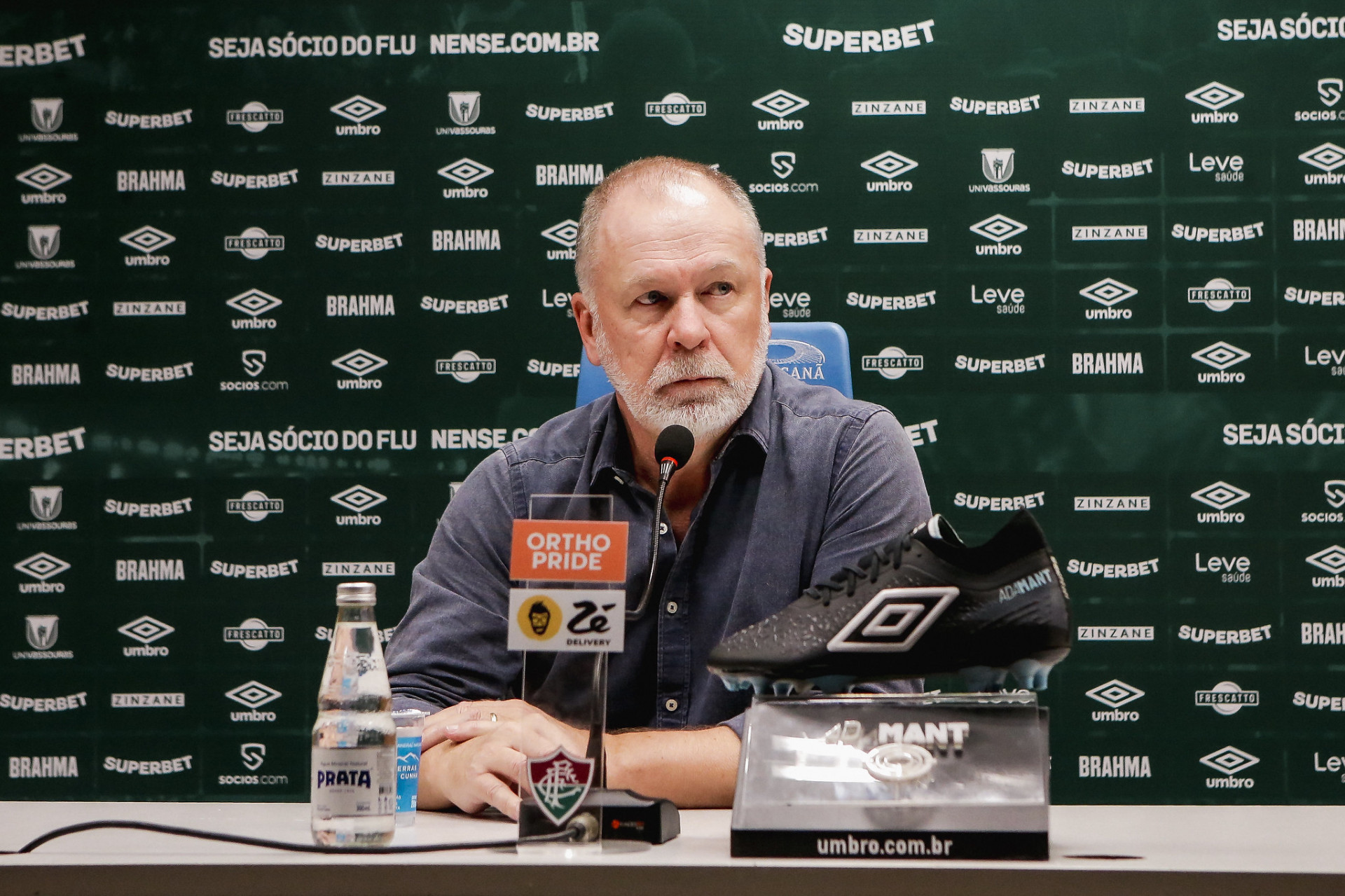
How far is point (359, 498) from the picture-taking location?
10.7 ft

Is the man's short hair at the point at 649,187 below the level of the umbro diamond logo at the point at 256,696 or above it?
above

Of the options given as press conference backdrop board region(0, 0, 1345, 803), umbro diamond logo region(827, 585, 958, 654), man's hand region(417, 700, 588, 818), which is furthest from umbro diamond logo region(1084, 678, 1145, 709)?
umbro diamond logo region(827, 585, 958, 654)

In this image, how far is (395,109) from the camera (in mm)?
3297

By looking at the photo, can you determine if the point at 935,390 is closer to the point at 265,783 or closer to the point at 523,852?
the point at 265,783

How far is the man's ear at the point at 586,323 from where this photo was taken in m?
1.62

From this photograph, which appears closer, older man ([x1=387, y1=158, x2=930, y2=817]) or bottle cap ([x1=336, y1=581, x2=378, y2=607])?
bottle cap ([x1=336, y1=581, x2=378, y2=607])

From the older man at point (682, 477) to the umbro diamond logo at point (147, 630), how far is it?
2152mm

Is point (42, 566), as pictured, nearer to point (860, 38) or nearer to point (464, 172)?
point (464, 172)

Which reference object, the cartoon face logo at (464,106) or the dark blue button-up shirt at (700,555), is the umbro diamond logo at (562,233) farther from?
the dark blue button-up shirt at (700,555)

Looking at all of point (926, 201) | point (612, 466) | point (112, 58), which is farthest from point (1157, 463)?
point (112, 58)

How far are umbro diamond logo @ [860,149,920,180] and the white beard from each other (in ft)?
6.22

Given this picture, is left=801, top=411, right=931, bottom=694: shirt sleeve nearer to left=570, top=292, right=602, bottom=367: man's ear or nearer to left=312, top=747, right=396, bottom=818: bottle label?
left=570, top=292, right=602, bottom=367: man's ear

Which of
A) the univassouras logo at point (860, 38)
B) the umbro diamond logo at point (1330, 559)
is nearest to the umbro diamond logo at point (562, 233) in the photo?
the univassouras logo at point (860, 38)

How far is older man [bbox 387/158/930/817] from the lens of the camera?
52.4 inches
